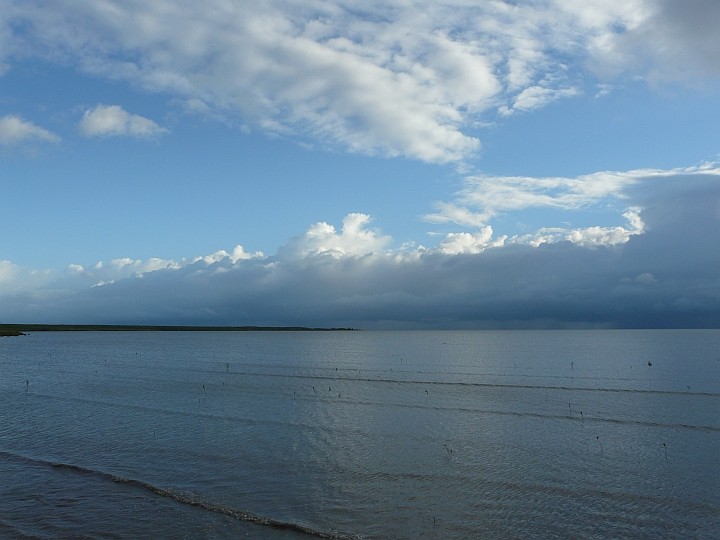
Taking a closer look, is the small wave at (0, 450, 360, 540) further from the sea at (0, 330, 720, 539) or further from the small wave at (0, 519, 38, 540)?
the small wave at (0, 519, 38, 540)

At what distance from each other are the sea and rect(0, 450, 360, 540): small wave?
0.08 meters

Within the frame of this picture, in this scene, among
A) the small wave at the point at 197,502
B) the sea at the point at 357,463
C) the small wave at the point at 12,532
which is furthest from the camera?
the sea at the point at 357,463

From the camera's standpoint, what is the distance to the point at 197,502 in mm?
19891

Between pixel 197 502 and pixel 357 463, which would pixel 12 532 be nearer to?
pixel 197 502

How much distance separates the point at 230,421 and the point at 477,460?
16515 mm

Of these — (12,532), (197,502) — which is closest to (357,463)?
(197,502)

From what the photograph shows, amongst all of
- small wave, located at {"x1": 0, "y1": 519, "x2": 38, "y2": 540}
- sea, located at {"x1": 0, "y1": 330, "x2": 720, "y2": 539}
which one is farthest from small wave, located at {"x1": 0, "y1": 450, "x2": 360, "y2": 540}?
small wave, located at {"x1": 0, "y1": 519, "x2": 38, "y2": 540}

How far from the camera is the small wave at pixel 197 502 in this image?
17234 mm

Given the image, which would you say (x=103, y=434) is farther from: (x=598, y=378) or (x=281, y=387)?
(x=598, y=378)

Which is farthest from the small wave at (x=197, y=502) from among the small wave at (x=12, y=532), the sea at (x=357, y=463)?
the small wave at (x=12, y=532)

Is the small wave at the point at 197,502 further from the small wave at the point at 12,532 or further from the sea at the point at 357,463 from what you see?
the small wave at the point at 12,532

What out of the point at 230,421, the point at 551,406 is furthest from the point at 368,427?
the point at 551,406

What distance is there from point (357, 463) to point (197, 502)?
8003 millimetres

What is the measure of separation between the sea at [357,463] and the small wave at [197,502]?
0.08m
